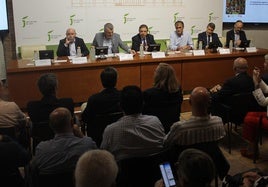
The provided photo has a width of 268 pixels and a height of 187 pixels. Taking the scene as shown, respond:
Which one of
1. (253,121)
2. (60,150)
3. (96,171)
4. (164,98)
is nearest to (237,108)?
(253,121)

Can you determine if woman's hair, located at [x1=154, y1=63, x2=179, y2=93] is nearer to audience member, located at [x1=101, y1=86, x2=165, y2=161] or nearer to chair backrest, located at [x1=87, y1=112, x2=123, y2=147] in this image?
chair backrest, located at [x1=87, y1=112, x2=123, y2=147]

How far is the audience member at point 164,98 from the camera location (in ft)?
10.9

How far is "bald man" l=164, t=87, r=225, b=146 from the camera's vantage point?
8.13 feet

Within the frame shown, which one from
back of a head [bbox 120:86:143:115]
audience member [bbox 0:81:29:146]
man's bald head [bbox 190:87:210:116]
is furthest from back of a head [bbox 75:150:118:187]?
audience member [bbox 0:81:29:146]

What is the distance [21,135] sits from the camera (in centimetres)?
329

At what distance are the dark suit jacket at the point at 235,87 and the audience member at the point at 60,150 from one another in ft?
6.89

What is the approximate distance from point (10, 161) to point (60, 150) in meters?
0.35

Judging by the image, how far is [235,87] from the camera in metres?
3.86

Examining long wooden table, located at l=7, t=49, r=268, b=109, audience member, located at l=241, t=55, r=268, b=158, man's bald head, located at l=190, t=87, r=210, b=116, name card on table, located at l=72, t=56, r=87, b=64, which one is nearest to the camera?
man's bald head, located at l=190, t=87, r=210, b=116

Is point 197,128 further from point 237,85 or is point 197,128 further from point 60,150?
point 237,85

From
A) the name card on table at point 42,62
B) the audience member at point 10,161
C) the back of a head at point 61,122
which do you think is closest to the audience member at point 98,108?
the back of a head at point 61,122

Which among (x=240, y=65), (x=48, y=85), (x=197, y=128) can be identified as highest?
(x=240, y=65)

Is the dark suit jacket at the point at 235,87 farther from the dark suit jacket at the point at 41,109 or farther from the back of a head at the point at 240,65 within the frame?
the dark suit jacket at the point at 41,109

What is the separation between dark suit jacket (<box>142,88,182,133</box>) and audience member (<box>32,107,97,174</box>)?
1.18 m
